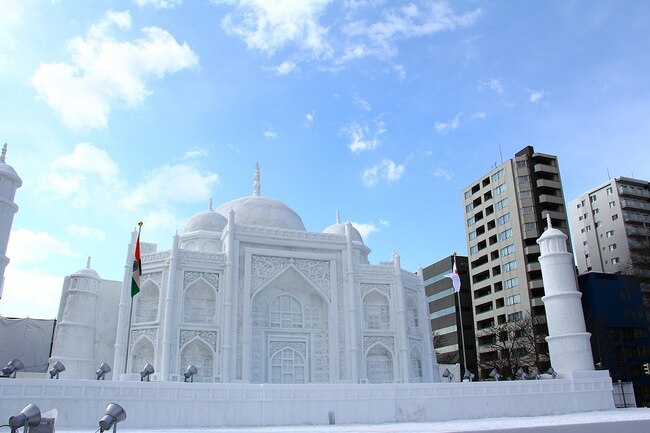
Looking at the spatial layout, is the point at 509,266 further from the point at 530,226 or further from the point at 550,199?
the point at 550,199

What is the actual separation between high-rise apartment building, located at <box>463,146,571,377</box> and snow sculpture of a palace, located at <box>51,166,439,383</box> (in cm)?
2413

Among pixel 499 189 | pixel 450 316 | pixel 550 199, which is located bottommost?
pixel 450 316

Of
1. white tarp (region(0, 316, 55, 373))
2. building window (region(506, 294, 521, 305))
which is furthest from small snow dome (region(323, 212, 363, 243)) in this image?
building window (region(506, 294, 521, 305))

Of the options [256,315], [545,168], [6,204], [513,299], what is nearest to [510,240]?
[513,299]

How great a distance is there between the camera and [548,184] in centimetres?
5447

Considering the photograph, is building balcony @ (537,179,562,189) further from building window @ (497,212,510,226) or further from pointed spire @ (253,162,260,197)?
pointed spire @ (253,162,260,197)

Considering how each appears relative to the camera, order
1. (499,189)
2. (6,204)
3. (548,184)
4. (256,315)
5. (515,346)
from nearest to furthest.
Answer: (6,204)
(256,315)
(515,346)
(548,184)
(499,189)

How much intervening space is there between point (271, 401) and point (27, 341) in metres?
21.8

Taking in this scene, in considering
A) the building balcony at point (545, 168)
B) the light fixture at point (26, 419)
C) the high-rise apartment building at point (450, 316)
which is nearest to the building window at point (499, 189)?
the building balcony at point (545, 168)

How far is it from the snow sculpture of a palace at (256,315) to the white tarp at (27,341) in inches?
295

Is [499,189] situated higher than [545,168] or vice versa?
[545,168]

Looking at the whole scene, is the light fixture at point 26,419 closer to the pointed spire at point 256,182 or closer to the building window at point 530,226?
the pointed spire at point 256,182

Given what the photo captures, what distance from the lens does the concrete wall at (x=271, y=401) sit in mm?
16375

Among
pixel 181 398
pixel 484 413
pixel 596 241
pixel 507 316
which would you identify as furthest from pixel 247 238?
pixel 596 241
